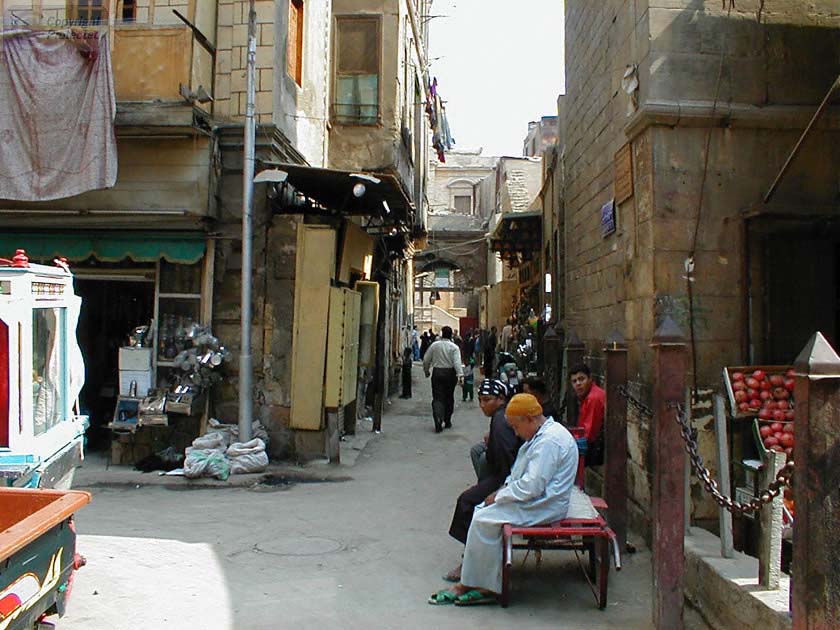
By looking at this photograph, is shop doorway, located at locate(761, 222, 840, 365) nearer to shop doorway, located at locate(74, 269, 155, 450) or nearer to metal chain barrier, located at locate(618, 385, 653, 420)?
metal chain barrier, located at locate(618, 385, 653, 420)

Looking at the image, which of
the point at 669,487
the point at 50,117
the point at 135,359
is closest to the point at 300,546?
the point at 669,487

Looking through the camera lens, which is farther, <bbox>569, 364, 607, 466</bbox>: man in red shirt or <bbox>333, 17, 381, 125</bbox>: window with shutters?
<bbox>333, 17, 381, 125</bbox>: window with shutters

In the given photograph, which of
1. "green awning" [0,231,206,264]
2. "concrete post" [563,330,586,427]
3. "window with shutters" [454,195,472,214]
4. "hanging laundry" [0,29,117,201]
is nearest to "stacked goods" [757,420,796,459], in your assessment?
"concrete post" [563,330,586,427]

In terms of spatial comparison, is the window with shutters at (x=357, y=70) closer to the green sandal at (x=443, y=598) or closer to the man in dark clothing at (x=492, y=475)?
the man in dark clothing at (x=492, y=475)

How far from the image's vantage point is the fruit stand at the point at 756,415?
5.84 meters

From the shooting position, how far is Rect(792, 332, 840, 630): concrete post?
302 cm

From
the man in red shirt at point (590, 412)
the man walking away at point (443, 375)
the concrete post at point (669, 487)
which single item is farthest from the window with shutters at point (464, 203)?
the concrete post at point (669, 487)

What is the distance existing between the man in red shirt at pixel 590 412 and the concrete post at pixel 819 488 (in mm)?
3636

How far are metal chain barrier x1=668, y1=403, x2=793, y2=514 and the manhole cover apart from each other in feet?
11.1

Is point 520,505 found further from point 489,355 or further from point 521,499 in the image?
point 489,355

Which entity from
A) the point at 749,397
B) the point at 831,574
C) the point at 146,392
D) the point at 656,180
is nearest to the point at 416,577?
the point at 749,397

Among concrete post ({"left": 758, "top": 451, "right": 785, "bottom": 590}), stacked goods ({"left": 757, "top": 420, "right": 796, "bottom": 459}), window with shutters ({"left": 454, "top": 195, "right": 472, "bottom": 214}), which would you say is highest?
window with shutters ({"left": 454, "top": 195, "right": 472, "bottom": 214})

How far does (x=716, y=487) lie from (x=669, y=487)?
0.51 metres

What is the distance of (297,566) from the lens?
237 inches
